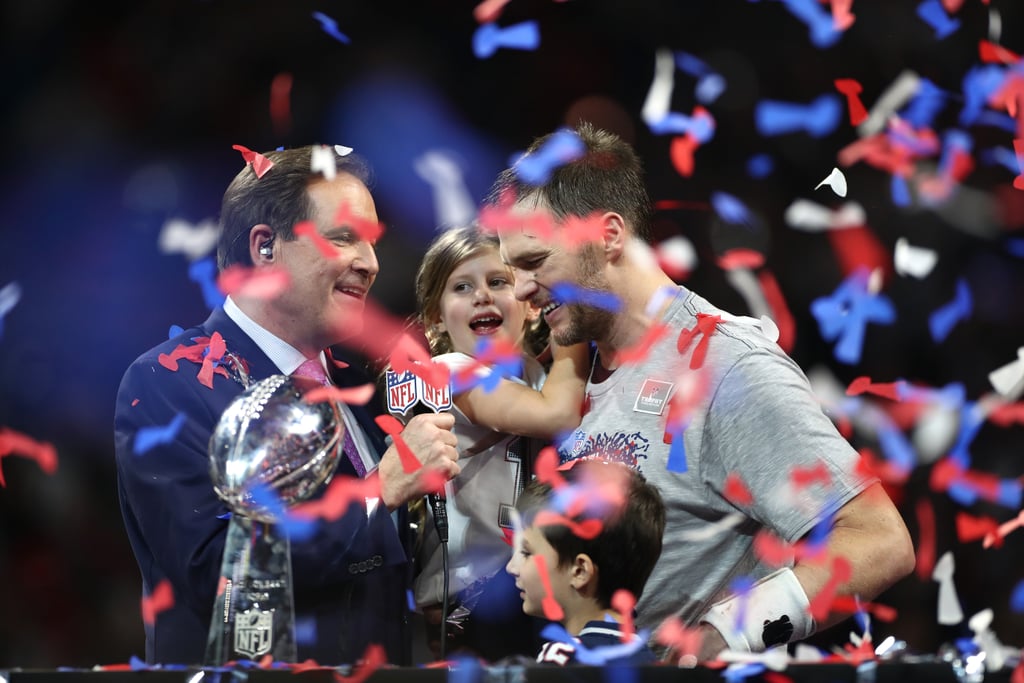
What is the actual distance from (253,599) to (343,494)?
59 centimetres

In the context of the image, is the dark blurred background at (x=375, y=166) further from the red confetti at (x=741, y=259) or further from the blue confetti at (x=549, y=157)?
the blue confetti at (x=549, y=157)

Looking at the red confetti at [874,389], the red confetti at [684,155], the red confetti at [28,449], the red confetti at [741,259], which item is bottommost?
the red confetti at [28,449]

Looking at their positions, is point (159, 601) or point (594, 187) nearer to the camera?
point (159, 601)

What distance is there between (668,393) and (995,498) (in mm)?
1765

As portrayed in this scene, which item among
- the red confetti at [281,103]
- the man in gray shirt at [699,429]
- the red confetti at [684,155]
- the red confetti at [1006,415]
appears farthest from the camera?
the red confetti at [1006,415]

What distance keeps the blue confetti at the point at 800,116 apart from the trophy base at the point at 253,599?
2111 mm

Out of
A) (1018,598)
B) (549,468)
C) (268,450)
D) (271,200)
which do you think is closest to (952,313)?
(1018,598)

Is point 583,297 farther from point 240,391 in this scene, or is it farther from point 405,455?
point 240,391

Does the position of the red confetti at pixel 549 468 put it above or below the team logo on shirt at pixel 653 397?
below

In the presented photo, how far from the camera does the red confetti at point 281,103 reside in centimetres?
289

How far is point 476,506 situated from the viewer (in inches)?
88.4

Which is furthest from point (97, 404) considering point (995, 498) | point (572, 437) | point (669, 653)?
point (995, 498)

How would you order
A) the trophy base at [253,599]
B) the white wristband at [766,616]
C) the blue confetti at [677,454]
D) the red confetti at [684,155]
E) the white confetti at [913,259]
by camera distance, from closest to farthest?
the trophy base at [253,599] → the white wristband at [766,616] → the blue confetti at [677,454] → the red confetti at [684,155] → the white confetti at [913,259]

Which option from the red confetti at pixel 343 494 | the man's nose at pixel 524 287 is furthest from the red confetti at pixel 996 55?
the red confetti at pixel 343 494
